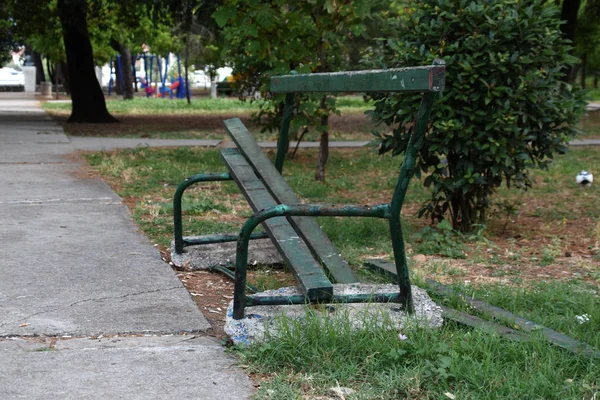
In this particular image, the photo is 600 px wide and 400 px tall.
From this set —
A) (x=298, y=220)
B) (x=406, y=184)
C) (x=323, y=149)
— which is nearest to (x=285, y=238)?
(x=298, y=220)

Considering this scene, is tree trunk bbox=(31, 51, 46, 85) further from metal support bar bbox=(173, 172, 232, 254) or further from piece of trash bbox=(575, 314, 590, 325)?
piece of trash bbox=(575, 314, 590, 325)

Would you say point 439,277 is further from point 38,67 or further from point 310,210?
point 38,67

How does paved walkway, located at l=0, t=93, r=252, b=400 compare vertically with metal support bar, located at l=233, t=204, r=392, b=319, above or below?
below

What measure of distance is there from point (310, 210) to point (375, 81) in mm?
652

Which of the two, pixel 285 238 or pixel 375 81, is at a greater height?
pixel 375 81

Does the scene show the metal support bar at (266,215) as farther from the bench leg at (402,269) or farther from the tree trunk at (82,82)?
the tree trunk at (82,82)

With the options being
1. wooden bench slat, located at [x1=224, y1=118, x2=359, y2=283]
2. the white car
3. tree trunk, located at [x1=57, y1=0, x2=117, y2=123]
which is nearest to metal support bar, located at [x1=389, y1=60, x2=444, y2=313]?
wooden bench slat, located at [x1=224, y1=118, x2=359, y2=283]

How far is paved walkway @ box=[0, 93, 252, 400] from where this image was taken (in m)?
3.15

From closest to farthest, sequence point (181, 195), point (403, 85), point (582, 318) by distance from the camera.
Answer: point (403, 85), point (582, 318), point (181, 195)

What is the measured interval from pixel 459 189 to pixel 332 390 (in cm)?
377

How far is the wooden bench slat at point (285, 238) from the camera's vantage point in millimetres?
3824

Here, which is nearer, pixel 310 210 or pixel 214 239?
pixel 310 210

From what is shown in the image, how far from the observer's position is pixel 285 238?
173 inches

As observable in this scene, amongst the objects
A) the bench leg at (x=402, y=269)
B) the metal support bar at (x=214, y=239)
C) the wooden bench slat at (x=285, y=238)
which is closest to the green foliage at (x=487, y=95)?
the wooden bench slat at (x=285, y=238)
